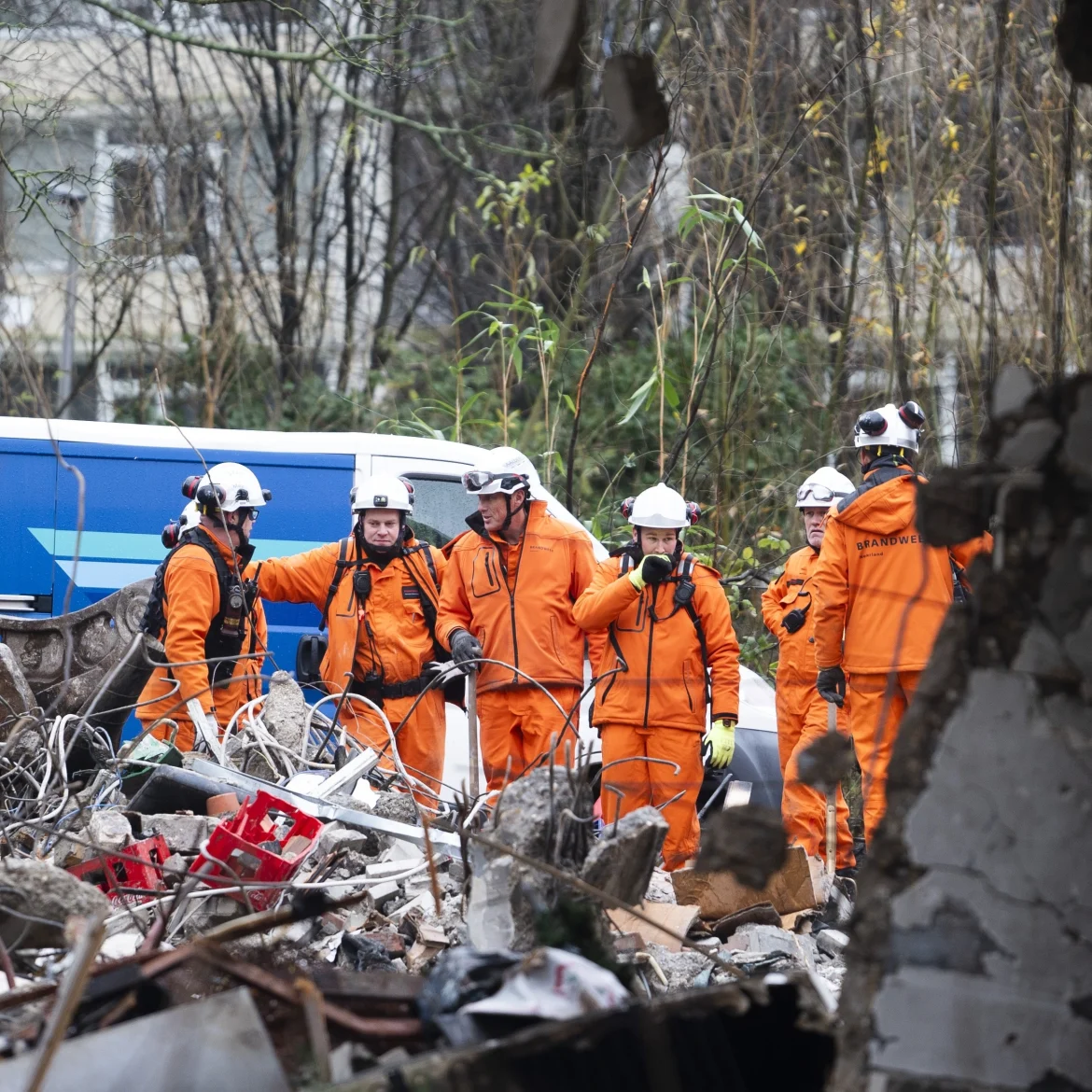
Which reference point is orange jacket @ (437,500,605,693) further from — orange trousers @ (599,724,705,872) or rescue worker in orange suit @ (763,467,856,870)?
rescue worker in orange suit @ (763,467,856,870)

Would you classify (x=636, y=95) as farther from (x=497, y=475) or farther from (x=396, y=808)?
(x=497, y=475)

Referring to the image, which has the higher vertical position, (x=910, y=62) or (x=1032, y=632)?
(x=910, y=62)

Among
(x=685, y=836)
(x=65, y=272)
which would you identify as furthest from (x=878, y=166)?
(x=65, y=272)

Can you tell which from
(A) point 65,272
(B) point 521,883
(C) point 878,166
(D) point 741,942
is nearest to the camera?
(B) point 521,883

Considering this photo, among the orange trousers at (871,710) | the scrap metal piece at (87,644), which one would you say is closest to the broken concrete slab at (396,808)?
the orange trousers at (871,710)

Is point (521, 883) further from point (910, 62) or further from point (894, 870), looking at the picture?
point (910, 62)

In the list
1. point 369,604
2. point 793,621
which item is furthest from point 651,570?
point 369,604

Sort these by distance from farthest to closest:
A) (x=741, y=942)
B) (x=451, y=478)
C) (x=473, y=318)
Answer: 1. (x=473, y=318)
2. (x=451, y=478)
3. (x=741, y=942)

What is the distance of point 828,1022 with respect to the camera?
264 cm

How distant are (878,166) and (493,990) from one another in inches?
419

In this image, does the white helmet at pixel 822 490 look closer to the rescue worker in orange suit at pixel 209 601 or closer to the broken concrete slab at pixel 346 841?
the rescue worker in orange suit at pixel 209 601

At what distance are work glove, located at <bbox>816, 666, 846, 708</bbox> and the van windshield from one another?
91.7 inches

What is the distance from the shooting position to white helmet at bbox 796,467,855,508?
7895 mm

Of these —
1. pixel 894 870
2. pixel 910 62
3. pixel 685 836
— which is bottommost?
pixel 685 836
